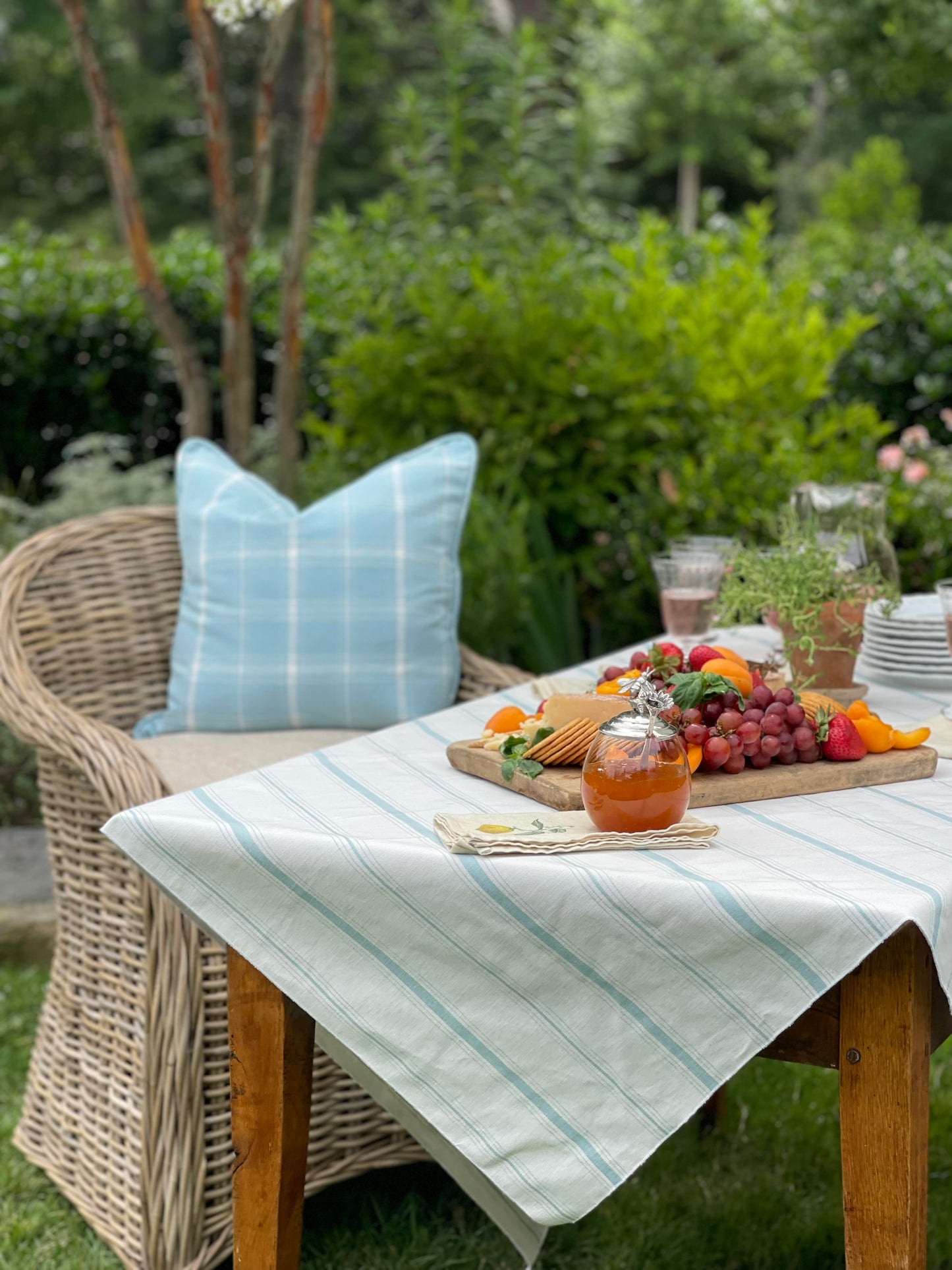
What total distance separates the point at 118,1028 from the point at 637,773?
3.55ft

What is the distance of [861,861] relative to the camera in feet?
3.87

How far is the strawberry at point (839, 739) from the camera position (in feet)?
4.78

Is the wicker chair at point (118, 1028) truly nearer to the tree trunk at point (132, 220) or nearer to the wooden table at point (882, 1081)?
the wooden table at point (882, 1081)

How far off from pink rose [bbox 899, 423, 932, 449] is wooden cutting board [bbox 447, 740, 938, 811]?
11.1ft

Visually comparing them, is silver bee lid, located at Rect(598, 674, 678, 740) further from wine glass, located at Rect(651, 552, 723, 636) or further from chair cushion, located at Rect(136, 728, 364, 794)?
chair cushion, located at Rect(136, 728, 364, 794)

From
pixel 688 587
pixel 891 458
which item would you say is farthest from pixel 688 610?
pixel 891 458

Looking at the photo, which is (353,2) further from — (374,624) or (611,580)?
(374,624)

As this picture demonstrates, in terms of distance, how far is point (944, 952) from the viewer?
1098 mm

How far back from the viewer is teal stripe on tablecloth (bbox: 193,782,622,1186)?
1177 mm

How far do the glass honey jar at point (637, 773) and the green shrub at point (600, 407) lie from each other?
2.26 m

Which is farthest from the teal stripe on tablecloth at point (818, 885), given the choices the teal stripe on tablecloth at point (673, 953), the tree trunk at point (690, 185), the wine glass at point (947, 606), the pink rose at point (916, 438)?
the tree trunk at point (690, 185)

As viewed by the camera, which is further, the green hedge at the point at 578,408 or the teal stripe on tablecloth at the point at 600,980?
the green hedge at the point at 578,408

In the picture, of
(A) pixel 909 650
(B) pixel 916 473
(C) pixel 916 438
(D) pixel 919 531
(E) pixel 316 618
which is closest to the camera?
(A) pixel 909 650

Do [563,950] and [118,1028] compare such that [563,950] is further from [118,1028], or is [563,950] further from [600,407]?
[600,407]
